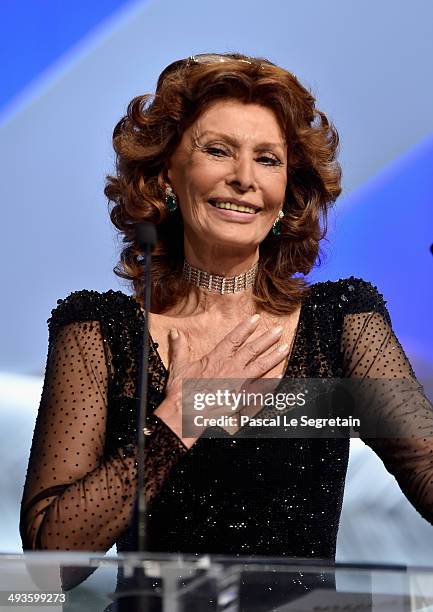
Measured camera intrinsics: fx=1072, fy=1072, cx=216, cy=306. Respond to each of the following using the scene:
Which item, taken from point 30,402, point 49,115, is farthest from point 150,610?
point 49,115

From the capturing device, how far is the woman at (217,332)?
1.68 m

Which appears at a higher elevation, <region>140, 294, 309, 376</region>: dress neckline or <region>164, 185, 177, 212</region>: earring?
<region>164, 185, 177, 212</region>: earring

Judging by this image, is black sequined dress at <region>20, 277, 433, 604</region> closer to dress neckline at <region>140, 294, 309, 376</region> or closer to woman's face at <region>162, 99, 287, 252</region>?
dress neckline at <region>140, 294, 309, 376</region>

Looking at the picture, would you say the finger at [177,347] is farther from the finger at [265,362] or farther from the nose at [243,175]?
the nose at [243,175]

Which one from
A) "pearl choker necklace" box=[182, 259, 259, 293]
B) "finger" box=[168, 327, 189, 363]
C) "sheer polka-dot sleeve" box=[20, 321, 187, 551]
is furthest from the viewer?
Result: "pearl choker necklace" box=[182, 259, 259, 293]

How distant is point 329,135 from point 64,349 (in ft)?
2.04

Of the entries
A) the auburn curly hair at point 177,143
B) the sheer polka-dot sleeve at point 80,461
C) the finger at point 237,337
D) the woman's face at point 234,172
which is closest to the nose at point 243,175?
the woman's face at point 234,172

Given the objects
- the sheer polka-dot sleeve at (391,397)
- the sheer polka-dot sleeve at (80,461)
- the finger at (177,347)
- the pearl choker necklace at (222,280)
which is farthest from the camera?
the pearl choker necklace at (222,280)

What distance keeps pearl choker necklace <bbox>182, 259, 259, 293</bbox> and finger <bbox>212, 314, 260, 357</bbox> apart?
0.49 ft

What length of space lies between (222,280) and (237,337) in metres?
0.17

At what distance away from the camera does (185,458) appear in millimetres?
1716

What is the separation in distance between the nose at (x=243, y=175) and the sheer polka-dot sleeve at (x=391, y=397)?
0.92 feet

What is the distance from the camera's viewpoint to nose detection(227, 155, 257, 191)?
1812mm

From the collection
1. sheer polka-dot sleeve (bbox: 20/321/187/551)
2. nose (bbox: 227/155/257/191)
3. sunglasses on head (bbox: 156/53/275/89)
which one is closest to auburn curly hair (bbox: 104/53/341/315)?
sunglasses on head (bbox: 156/53/275/89)
